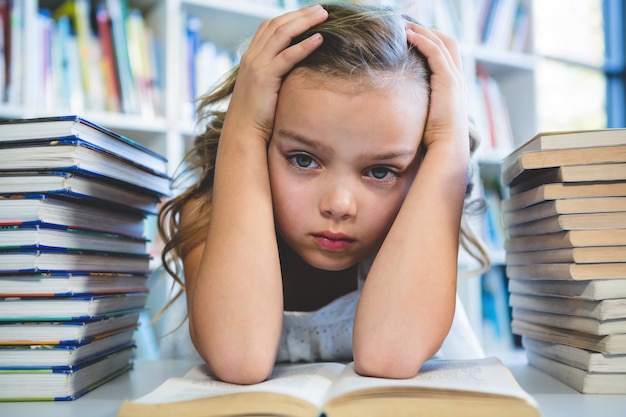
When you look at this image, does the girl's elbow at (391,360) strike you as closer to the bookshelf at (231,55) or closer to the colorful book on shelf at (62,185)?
the colorful book on shelf at (62,185)

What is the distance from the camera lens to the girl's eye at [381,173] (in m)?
0.81

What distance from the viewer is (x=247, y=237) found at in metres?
0.78

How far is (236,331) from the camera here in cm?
72

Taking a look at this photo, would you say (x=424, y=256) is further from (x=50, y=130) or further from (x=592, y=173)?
(x=50, y=130)

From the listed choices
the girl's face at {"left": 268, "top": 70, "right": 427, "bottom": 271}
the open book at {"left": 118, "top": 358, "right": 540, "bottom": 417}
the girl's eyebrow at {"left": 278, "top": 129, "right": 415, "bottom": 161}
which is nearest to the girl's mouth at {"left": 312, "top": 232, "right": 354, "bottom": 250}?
the girl's face at {"left": 268, "top": 70, "right": 427, "bottom": 271}

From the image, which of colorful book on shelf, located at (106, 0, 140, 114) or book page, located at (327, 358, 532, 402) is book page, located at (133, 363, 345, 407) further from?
colorful book on shelf, located at (106, 0, 140, 114)

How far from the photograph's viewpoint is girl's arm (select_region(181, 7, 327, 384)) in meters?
0.72

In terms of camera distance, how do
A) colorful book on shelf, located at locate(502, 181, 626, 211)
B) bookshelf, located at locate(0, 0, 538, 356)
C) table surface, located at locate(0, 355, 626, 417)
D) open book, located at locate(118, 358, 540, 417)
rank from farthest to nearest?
bookshelf, located at locate(0, 0, 538, 356) < colorful book on shelf, located at locate(502, 181, 626, 211) < table surface, located at locate(0, 355, 626, 417) < open book, located at locate(118, 358, 540, 417)

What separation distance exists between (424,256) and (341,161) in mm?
169

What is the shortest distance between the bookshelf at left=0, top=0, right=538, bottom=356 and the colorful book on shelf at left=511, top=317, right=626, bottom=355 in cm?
70

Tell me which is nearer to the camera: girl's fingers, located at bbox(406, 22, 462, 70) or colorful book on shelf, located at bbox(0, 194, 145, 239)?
colorful book on shelf, located at bbox(0, 194, 145, 239)

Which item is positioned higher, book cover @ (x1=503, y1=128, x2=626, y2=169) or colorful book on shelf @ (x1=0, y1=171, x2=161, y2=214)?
book cover @ (x1=503, y1=128, x2=626, y2=169)

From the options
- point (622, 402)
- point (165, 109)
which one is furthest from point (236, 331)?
point (165, 109)

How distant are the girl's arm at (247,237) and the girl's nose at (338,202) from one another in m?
0.08
